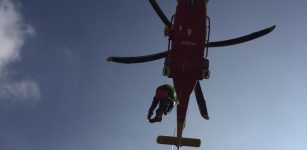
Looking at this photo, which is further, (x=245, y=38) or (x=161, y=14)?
(x=161, y=14)

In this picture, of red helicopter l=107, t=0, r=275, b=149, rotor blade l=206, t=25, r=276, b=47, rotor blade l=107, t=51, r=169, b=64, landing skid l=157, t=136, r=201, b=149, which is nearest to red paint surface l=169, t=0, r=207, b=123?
red helicopter l=107, t=0, r=275, b=149

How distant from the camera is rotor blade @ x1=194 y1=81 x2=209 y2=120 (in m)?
19.4

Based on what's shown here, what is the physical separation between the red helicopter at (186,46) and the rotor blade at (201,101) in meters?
1.13

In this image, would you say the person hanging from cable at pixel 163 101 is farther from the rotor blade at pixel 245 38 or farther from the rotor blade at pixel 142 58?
the rotor blade at pixel 245 38

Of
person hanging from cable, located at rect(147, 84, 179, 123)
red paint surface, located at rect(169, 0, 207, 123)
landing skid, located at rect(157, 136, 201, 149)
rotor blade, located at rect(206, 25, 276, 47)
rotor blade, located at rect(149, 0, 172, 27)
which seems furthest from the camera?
landing skid, located at rect(157, 136, 201, 149)

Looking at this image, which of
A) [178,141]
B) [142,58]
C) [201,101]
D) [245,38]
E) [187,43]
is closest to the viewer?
[187,43]

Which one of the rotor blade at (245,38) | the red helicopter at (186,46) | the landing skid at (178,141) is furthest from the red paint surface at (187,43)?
the landing skid at (178,141)

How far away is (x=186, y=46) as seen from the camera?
16.8 meters

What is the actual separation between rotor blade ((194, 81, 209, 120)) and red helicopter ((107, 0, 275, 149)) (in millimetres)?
1132

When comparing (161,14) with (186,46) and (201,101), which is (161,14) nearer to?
(186,46)

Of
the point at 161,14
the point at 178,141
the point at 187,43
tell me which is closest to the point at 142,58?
the point at 161,14

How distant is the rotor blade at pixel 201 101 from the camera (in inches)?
→ 763

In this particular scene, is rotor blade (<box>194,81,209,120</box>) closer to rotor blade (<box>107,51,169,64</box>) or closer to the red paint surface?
the red paint surface

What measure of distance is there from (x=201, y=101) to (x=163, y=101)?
2444 mm
